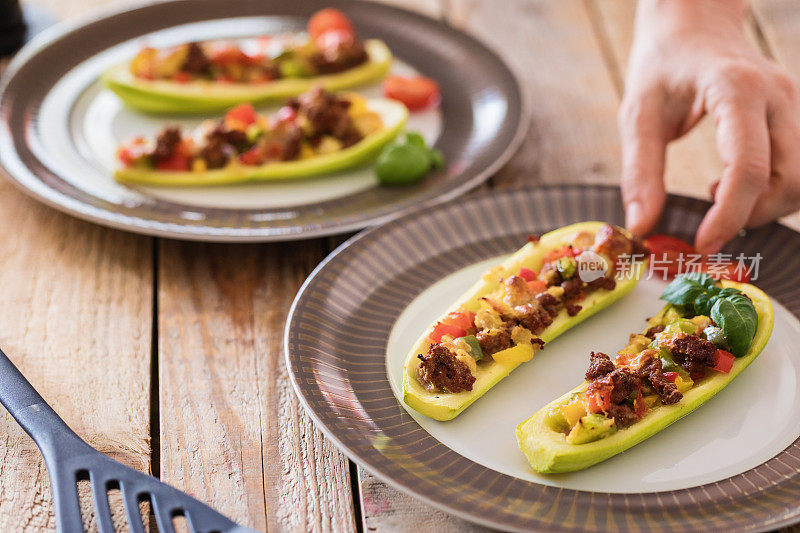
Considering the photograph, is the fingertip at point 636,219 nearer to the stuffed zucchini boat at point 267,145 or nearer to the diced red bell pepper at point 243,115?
the stuffed zucchini boat at point 267,145

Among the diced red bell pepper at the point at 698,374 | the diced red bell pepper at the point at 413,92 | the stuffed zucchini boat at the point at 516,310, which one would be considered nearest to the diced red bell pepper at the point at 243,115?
the diced red bell pepper at the point at 413,92

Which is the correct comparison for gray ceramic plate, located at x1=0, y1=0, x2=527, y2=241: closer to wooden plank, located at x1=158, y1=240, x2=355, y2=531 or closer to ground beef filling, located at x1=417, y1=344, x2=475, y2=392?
wooden plank, located at x1=158, y1=240, x2=355, y2=531

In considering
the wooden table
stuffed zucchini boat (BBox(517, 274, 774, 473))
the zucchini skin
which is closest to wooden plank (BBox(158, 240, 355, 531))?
the wooden table

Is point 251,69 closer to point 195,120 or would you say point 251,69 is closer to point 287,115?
point 195,120

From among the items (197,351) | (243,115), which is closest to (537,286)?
(197,351)

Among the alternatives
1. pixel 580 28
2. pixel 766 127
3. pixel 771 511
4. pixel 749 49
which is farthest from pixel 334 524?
pixel 580 28

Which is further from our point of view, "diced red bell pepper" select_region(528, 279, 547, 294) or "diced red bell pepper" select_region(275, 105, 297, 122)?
"diced red bell pepper" select_region(275, 105, 297, 122)
